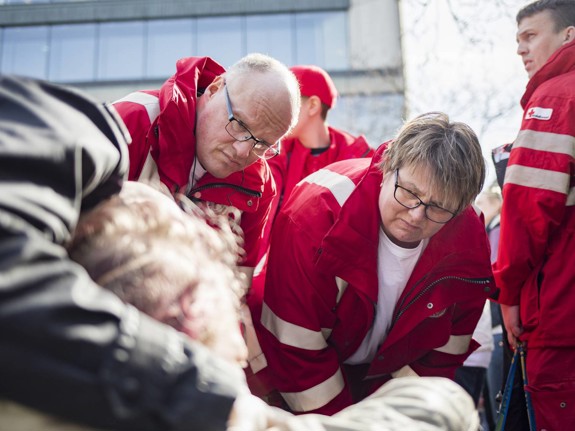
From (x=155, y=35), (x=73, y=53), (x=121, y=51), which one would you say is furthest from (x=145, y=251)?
(x=73, y=53)

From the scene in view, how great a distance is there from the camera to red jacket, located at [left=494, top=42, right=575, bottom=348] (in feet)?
8.99

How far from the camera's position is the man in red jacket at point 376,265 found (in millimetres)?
2520

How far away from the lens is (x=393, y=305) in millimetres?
2711

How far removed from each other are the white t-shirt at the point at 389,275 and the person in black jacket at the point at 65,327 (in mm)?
1827

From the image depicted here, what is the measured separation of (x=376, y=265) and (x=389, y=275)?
136 mm

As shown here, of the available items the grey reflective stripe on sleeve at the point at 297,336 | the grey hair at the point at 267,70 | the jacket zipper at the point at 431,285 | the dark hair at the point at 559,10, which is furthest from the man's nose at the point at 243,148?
the dark hair at the point at 559,10

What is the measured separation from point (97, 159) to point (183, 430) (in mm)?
388

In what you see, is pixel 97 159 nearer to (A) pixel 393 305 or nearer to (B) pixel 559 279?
(A) pixel 393 305

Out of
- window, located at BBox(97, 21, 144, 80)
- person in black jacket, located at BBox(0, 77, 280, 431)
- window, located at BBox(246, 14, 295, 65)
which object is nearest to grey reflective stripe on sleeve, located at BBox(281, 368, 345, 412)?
person in black jacket, located at BBox(0, 77, 280, 431)

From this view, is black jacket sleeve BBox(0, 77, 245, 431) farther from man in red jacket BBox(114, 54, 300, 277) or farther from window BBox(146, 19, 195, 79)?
window BBox(146, 19, 195, 79)

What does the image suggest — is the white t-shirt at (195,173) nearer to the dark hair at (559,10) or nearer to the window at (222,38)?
the dark hair at (559,10)

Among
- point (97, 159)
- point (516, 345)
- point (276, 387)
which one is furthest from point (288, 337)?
point (97, 159)

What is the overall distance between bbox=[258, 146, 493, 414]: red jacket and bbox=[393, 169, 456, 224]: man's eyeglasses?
4.5 inches

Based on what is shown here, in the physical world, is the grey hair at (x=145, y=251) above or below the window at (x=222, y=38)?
below
